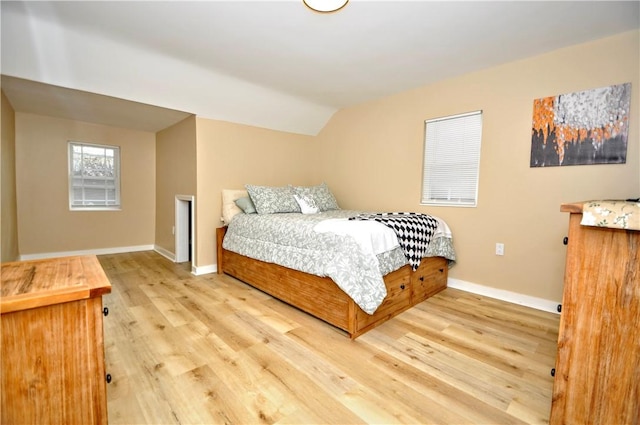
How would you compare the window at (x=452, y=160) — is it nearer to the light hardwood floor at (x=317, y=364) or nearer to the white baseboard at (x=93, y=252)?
the light hardwood floor at (x=317, y=364)

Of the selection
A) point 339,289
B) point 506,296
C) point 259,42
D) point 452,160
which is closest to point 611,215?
point 339,289

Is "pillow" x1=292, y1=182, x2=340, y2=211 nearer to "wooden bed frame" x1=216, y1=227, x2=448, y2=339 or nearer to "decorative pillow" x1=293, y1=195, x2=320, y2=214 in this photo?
"decorative pillow" x1=293, y1=195, x2=320, y2=214

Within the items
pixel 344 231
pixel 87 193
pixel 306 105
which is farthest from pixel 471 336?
pixel 87 193

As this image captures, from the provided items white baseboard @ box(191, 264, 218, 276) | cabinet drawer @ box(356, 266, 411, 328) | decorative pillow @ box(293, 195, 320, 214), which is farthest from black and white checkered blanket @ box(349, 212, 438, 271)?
white baseboard @ box(191, 264, 218, 276)

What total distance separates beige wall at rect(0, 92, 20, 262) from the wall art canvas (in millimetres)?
5161

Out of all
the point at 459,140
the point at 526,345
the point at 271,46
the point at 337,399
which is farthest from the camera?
the point at 459,140

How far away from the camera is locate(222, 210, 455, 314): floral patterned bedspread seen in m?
1.97

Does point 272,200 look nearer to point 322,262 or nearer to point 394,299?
point 322,262

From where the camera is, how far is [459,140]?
9.95 ft

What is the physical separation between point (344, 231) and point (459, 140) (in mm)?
1847

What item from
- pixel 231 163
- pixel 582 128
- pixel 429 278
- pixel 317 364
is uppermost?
pixel 582 128

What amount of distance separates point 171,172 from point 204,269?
1.64 metres

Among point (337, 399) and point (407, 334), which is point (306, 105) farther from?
point (337, 399)

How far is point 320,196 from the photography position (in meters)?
3.84
